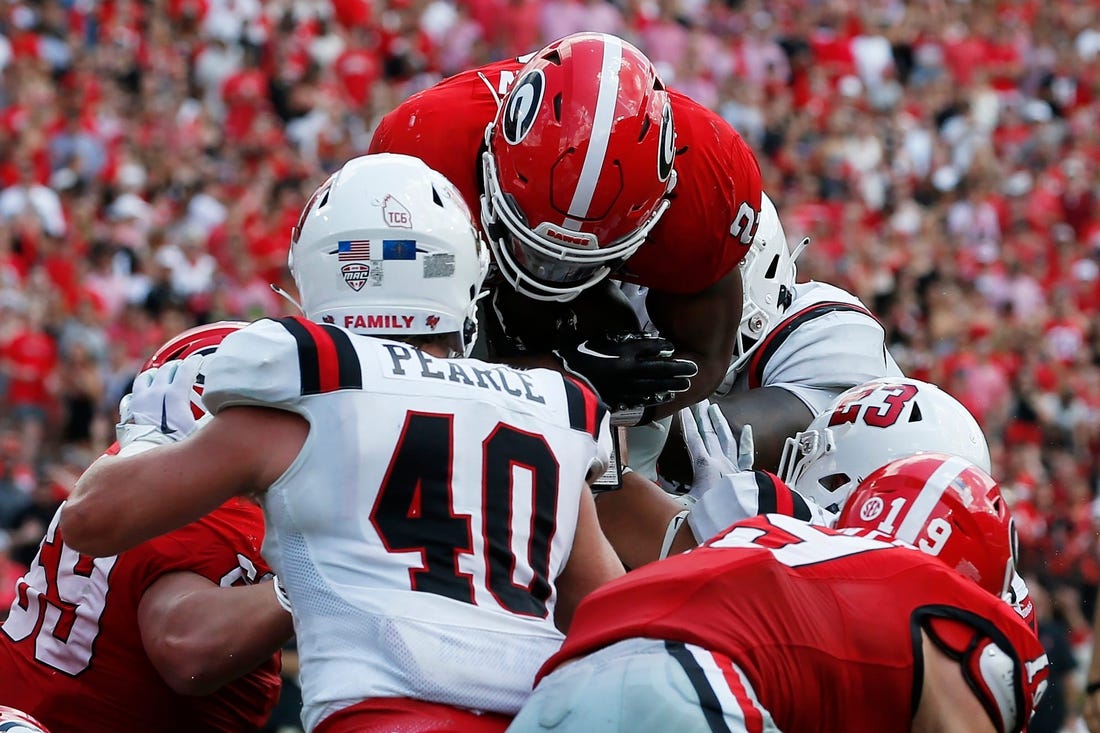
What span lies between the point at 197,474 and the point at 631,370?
1517 mm

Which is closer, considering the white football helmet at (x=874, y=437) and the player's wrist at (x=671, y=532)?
the player's wrist at (x=671, y=532)

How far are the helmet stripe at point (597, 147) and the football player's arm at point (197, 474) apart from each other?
49.0 inches

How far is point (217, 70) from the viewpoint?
42.1 ft

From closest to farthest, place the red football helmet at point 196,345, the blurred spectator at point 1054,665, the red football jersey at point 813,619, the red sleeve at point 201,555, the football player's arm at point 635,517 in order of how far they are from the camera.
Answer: the red football jersey at point 813,619
the red sleeve at point 201,555
the red football helmet at point 196,345
the football player's arm at point 635,517
the blurred spectator at point 1054,665

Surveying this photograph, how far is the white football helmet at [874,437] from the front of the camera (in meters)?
3.65

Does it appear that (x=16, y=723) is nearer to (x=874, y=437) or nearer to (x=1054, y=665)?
(x=874, y=437)

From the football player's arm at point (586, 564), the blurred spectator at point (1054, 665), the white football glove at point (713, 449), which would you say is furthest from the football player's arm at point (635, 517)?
the blurred spectator at point (1054, 665)

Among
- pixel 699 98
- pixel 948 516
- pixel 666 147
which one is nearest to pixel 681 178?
pixel 666 147

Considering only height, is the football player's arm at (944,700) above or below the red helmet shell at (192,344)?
below

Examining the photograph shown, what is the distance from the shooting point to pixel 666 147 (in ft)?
12.6

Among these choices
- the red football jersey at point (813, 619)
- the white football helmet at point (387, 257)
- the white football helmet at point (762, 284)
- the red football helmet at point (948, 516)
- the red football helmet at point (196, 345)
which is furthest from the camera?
the white football helmet at point (762, 284)

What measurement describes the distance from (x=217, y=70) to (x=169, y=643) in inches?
405

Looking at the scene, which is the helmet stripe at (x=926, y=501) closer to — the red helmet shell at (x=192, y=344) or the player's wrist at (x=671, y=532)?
the player's wrist at (x=671, y=532)

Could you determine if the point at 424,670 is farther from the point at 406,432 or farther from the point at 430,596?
the point at 406,432
